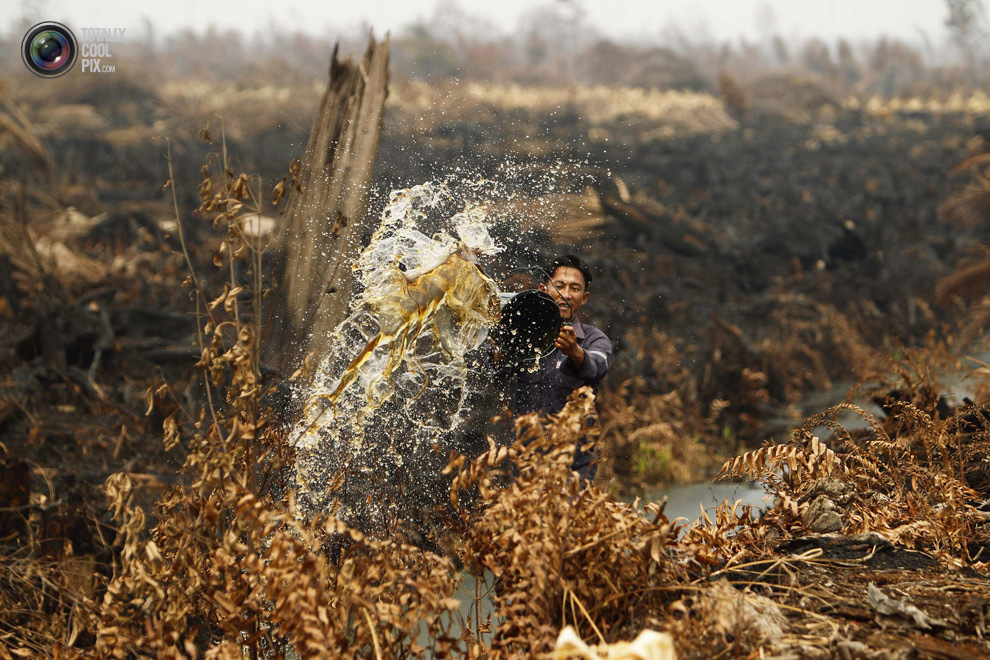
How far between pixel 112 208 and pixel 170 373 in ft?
24.0

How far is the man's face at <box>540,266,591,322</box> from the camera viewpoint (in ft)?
12.6

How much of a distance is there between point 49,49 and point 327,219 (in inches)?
133

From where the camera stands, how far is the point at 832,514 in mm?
3117

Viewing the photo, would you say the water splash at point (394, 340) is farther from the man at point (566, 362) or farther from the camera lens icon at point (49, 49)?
the camera lens icon at point (49, 49)

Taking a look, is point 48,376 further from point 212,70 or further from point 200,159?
point 212,70

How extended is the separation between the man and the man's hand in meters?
0.09

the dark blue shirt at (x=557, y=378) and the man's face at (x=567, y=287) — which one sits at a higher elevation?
the man's face at (x=567, y=287)

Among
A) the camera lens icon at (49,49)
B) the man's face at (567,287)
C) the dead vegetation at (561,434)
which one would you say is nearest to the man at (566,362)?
the man's face at (567,287)

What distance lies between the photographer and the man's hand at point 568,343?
11.5 ft

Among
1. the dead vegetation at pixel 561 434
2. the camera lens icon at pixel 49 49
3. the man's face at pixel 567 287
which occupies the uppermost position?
the camera lens icon at pixel 49 49

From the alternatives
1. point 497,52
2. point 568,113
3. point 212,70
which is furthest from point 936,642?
point 497,52

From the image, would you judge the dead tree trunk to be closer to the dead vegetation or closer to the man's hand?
the dead vegetation

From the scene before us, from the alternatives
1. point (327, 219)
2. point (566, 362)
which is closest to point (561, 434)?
point (566, 362)

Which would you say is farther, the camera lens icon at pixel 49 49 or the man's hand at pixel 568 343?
the camera lens icon at pixel 49 49
